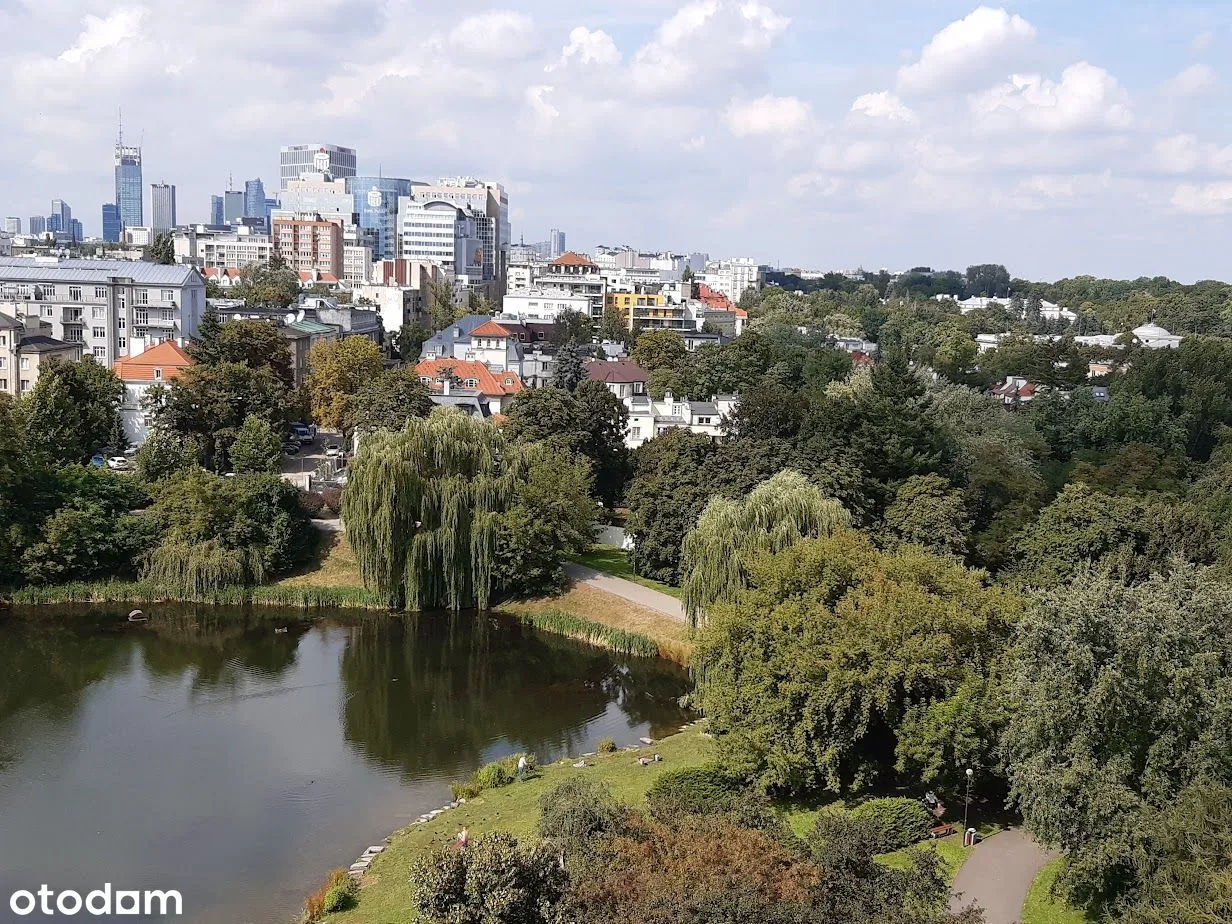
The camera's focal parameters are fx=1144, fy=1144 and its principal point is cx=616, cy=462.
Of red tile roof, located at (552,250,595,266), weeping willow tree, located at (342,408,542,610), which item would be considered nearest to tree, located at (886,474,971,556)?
weeping willow tree, located at (342,408,542,610)

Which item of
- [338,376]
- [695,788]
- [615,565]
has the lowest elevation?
[695,788]

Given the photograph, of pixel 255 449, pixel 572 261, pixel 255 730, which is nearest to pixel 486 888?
pixel 255 730

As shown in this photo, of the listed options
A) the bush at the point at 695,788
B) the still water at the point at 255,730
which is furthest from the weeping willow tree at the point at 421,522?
the bush at the point at 695,788

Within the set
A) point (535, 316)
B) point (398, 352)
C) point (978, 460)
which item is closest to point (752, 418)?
point (978, 460)

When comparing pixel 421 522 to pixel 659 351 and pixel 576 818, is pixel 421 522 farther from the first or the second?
pixel 659 351

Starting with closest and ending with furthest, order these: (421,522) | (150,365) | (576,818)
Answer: (576,818) < (421,522) < (150,365)

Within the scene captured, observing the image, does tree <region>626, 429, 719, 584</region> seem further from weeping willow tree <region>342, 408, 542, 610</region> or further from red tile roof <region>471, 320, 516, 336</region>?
red tile roof <region>471, 320, 516, 336</region>
